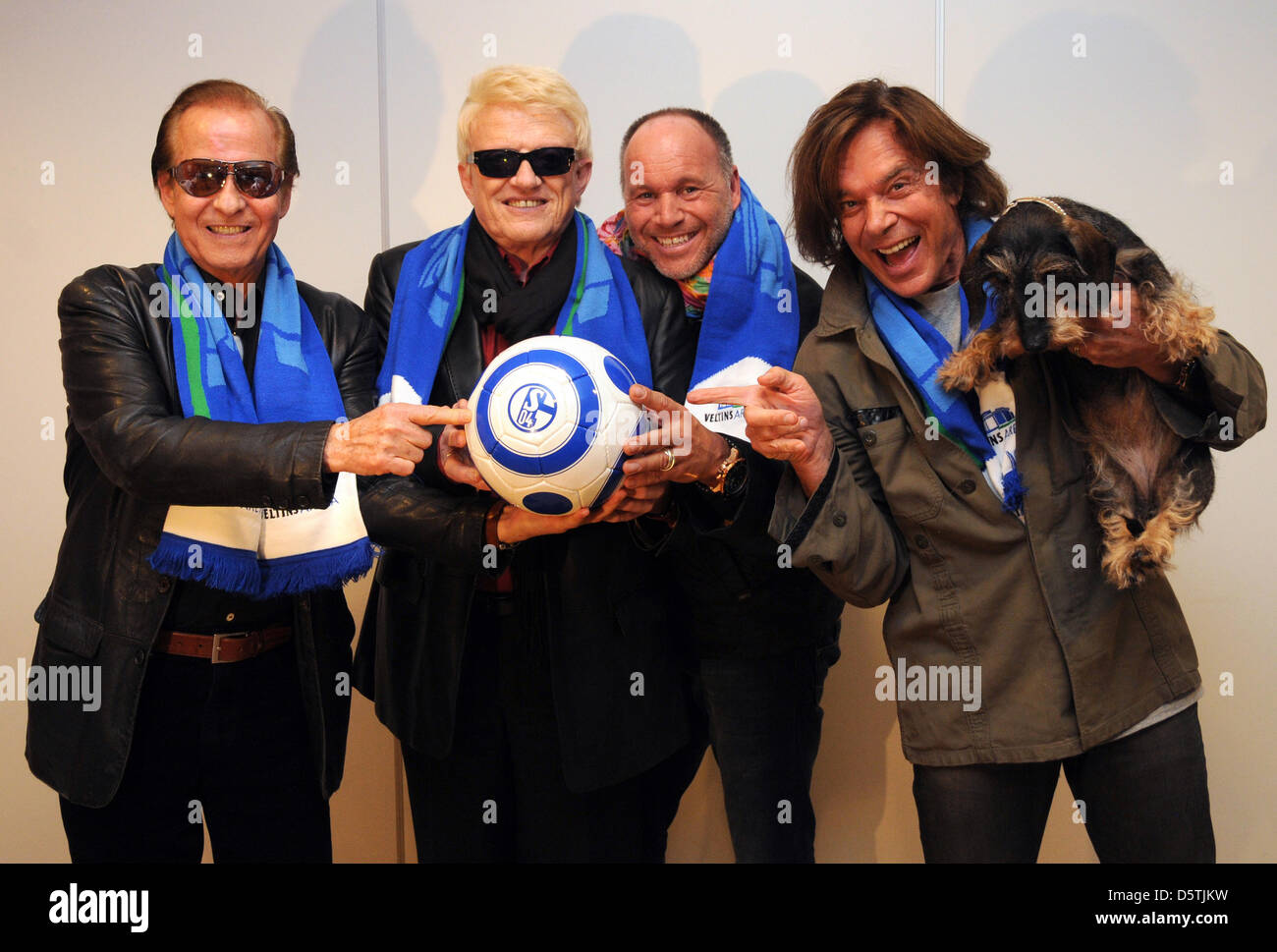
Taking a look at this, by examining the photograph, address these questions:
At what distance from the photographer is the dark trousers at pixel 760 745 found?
263cm

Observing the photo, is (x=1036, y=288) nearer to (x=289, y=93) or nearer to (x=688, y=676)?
(x=688, y=676)

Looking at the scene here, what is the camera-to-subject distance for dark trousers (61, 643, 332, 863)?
2355 millimetres

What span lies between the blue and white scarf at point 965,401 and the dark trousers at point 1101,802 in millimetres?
557

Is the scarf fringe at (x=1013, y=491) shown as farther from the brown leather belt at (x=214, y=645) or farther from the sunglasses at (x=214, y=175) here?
the sunglasses at (x=214, y=175)

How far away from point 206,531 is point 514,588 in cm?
71

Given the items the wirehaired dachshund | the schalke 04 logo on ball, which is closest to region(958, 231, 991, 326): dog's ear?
the wirehaired dachshund

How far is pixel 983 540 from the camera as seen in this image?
7.25 feet

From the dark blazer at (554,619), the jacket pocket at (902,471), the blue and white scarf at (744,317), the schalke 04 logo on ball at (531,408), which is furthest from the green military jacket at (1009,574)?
the schalke 04 logo on ball at (531,408)

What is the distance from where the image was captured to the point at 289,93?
3.70m

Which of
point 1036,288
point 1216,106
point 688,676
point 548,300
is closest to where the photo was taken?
point 1036,288
